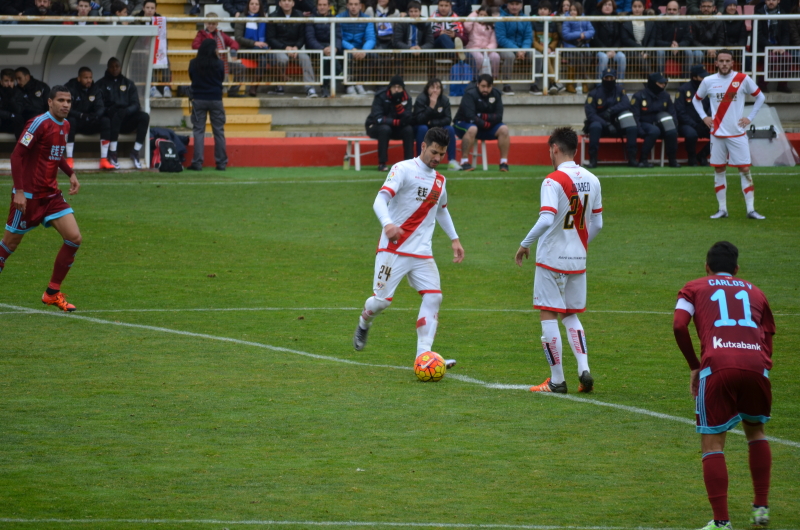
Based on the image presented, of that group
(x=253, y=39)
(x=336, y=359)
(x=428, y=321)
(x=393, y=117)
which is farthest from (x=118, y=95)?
(x=428, y=321)

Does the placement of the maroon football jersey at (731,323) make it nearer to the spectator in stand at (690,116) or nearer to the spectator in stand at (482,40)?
the spectator in stand at (690,116)

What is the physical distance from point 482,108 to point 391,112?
1.87 metres

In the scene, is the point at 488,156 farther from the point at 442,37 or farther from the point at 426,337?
the point at 426,337

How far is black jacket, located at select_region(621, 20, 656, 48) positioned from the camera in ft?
80.1

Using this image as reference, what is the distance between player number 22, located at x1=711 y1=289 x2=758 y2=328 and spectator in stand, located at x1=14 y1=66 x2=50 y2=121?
1779 centimetres

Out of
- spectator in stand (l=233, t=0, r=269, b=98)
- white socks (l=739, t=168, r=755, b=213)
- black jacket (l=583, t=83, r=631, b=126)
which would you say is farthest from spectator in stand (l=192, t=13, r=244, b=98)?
white socks (l=739, t=168, r=755, b=213)

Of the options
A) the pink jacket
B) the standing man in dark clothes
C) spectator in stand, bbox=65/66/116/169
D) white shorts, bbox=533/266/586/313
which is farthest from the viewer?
the pink jacket

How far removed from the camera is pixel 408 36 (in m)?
24.4

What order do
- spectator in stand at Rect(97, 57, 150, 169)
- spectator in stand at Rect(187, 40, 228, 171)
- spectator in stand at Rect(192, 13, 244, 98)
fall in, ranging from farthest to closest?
spectator in stand at Rect(192, 13, 244, 98)
spectator in stand at Rect(187, 40, 228, 171)
spectator in stand at Rect(97, 57, 150, 169)

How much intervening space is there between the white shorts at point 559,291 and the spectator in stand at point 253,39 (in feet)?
56.0

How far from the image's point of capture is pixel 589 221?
8.27 metres

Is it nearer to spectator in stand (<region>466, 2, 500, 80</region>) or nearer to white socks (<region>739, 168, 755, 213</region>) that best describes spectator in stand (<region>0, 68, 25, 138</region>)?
spectator in stand (<region>466, 2, 500, 80</region>)

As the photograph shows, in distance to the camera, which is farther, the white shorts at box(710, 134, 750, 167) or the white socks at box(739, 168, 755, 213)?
the white socks at box(739, 168, 755, 213)

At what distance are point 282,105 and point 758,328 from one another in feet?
65.0
